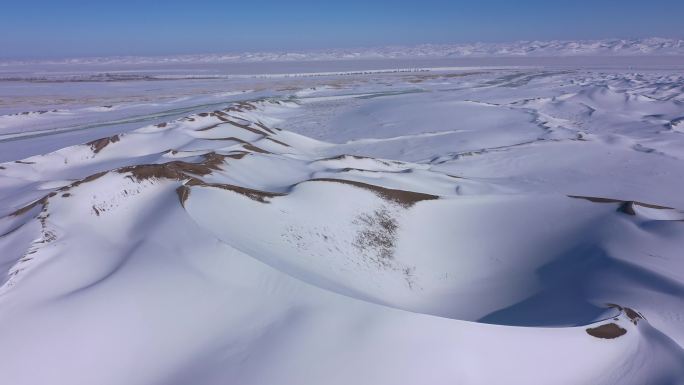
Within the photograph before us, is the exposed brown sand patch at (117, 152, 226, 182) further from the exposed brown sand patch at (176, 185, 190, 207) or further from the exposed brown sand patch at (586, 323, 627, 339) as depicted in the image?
the exposed brown sand patch at (586, 323, 627, 339)

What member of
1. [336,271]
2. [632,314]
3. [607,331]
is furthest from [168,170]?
[632,314]

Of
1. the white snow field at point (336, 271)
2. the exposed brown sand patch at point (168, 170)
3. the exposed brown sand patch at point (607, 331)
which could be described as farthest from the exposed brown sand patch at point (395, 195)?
the exposed brown sand patch at point (607, 331)

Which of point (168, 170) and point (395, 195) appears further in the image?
point (395, 195)

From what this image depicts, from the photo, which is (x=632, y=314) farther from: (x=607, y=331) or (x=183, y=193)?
(x=183, y=193)

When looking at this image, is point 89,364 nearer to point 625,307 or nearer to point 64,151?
point 625,307

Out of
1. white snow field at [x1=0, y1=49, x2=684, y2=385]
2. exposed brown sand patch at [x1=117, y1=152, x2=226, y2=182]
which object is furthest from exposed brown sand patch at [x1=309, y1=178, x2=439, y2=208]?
exposed brown sand patch at [x1=117, y1=152, x2=226, y2=182]

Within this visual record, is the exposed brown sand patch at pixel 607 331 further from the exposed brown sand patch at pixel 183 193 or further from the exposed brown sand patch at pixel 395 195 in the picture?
the exposed brown sand patch at pixel 183 193

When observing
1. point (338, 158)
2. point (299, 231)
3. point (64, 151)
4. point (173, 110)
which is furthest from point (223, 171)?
point (173, 110)
